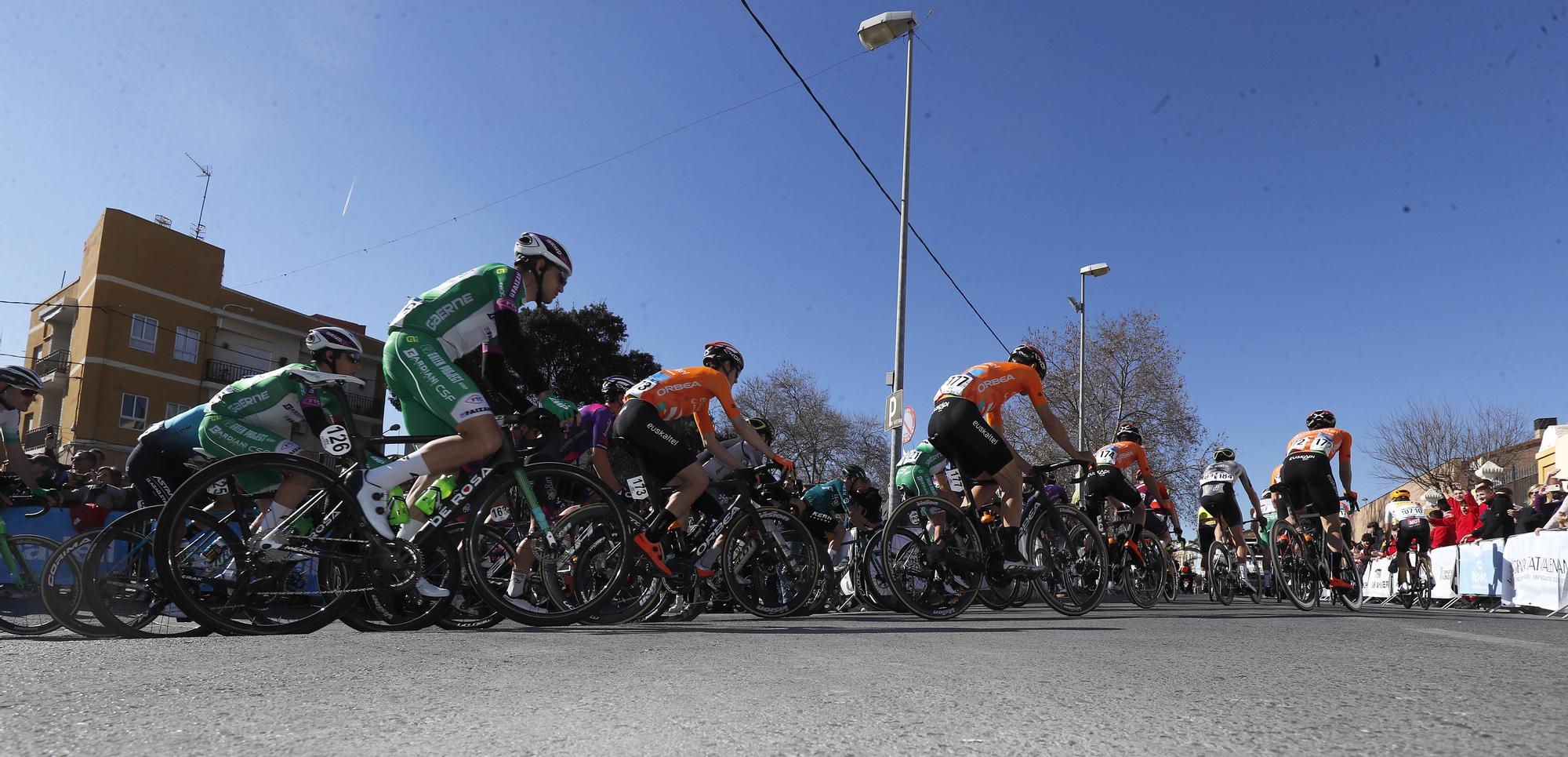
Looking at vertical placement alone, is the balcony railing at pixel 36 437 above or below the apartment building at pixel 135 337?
below

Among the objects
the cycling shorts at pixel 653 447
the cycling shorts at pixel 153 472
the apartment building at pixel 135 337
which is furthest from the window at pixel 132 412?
the cycling shorts at pixel 653 447

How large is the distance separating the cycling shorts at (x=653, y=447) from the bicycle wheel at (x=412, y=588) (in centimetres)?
168

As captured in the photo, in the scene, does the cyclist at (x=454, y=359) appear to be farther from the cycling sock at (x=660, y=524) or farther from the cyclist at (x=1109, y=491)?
the cyclist at (x=1109, y=491)

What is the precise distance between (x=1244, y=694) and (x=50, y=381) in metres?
45.2

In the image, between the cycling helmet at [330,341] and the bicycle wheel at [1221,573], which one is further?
the bicycle wheel at [1221,573]

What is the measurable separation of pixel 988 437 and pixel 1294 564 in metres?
4.48

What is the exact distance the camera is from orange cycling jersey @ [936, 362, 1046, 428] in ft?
22.7

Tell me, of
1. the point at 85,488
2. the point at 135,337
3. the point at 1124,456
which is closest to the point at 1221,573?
the point at 1124,456

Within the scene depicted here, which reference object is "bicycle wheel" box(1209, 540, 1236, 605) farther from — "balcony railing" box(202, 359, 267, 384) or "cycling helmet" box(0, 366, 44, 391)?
"balcony railing" box(202, 359, 267, 384)

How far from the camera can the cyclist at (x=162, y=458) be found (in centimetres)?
580

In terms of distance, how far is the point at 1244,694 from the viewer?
2678 millimetres

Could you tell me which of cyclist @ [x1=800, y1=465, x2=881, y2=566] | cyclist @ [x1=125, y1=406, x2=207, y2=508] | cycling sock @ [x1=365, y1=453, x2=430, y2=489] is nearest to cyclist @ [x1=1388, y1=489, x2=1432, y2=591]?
cyclist @ [x1=800, y1=465, x2=881, y2=566]

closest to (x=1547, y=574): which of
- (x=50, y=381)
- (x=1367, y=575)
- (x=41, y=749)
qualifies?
(x=1367, y=575)

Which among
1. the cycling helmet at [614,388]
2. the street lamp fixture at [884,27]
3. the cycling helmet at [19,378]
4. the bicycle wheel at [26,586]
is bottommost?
the bicycle wheel at [26,586]
